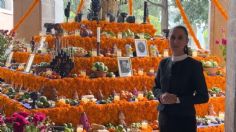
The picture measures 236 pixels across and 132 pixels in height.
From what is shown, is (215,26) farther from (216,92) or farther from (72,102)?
(72,102)

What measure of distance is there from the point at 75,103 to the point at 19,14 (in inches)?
245

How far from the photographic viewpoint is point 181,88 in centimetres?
273

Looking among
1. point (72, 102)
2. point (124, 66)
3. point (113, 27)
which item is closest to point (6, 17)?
point (113, 27)

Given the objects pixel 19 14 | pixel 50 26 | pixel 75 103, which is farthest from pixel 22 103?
pixel 19 14

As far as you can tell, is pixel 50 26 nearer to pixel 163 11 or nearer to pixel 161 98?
pixel 161 98

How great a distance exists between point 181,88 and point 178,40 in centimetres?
33

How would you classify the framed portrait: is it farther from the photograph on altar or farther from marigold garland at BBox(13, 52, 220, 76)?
the photograph on altar

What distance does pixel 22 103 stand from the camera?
463 centimetres

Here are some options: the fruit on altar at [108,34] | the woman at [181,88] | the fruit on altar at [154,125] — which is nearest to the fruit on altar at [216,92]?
the fruit on altar at [154,125]

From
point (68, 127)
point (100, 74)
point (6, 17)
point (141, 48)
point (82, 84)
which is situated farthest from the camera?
point (6, 17)

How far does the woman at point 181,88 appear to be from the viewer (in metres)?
2.69

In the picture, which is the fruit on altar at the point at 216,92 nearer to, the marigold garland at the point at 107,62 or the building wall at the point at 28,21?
the marigold garland at the point at 107,62

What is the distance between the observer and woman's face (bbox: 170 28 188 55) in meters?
2.74

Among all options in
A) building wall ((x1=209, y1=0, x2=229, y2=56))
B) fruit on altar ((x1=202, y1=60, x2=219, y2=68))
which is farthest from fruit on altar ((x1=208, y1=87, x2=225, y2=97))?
building wall ((x1=209, y1=0, x2=229, y2=56))
